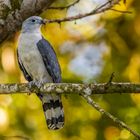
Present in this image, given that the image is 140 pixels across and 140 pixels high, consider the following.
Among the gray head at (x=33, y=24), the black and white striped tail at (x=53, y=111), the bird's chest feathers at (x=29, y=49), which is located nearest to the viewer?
the black and white striped tail at (x=53, y=111)

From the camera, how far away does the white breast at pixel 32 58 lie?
6.62m

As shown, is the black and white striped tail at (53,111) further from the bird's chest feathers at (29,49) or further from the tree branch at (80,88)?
the tree branch at (80,88)

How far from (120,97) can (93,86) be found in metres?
3.21

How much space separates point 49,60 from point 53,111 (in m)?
0.53

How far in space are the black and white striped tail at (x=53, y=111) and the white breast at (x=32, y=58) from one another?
21 centimetres

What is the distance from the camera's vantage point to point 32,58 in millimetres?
6648

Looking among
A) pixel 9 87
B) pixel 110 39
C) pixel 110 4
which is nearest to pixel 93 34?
pixel 110 39

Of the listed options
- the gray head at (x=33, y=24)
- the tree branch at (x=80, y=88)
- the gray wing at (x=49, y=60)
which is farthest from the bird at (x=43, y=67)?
the tree branch at (x=80, y=88)

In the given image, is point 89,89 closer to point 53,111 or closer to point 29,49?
point 53,111

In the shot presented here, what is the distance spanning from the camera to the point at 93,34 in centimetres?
966

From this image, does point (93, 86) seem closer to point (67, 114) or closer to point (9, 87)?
point (9, 87)

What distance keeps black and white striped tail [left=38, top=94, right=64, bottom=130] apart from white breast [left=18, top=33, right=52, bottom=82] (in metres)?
0.21

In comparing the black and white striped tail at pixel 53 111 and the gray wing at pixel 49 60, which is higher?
the gray wing at pixel 49 60

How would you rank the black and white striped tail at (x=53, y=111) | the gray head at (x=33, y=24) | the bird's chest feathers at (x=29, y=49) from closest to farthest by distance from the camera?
1. the black and white striped tail at (x=53, y=111)
2. the bird's chest feathers at (x=29, y=49)
3. the gray head at (x=33, y=24)
